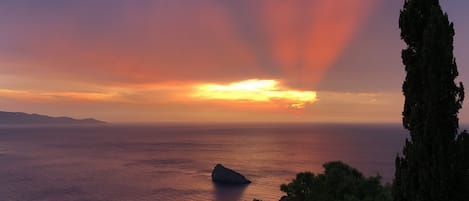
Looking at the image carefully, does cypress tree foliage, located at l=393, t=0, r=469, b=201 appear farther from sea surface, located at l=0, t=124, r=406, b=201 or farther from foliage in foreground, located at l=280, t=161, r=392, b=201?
sea surface, located at l=0, t=124, r=406, b=201

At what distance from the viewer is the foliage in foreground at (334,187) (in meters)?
30.6

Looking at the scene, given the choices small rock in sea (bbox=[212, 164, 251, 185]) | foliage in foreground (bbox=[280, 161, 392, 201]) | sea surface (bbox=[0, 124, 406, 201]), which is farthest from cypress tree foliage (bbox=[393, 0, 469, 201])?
small rock in sea (bbox=[212, 164, 251, 185])

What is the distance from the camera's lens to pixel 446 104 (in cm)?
1797

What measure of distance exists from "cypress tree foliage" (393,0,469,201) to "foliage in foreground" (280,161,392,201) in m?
12.0

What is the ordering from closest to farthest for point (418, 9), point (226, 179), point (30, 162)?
point (418, 9), point (226, 179), point (30, 162)

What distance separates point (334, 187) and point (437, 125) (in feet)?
47.9

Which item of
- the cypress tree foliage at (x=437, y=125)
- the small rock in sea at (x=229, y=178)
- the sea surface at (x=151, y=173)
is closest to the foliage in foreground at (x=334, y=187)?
the cypress tree foliage at (x=437, y=125)

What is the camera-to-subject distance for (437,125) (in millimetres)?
17844

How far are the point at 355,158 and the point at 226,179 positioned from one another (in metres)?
81.2

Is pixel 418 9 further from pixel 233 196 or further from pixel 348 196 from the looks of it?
pixel 233 196

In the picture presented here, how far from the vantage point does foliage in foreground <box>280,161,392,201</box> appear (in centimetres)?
3058

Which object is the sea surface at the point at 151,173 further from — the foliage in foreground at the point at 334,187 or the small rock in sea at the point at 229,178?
the foliage in foreground at the point at 334,187

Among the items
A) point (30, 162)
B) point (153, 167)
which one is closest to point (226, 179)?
point (153, 167)

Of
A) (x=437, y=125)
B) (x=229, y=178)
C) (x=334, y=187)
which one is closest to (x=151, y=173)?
(x=229, y=178)
